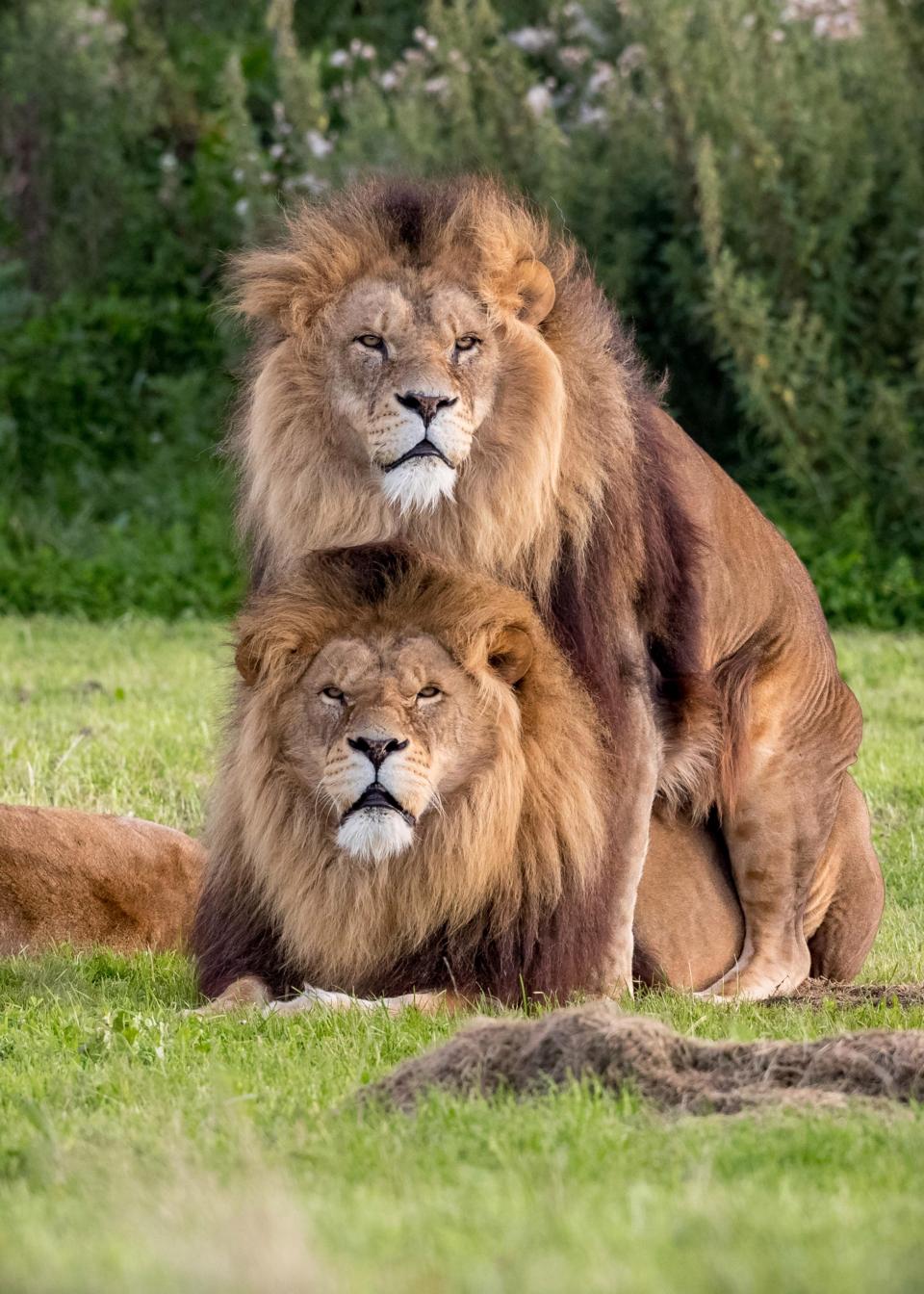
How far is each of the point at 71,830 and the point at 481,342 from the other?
6.31 feet

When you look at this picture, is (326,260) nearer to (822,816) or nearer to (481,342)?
(481,342)

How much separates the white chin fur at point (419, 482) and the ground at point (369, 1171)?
101 centimetres

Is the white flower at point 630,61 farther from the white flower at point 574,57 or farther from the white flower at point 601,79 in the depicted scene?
the white flower at point 574,57

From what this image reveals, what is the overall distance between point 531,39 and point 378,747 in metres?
9.37

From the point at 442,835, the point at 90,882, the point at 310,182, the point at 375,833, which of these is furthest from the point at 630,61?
the point at 375,833

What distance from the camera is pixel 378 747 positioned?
4.13 m

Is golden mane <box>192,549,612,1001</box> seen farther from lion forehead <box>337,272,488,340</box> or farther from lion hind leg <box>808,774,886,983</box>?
lion hind leg <box>808,774,886,983</box>

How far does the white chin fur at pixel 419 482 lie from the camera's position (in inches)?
165

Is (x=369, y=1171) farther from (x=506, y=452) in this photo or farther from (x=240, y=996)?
(x=506, y=452)

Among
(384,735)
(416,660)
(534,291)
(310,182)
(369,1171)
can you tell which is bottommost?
(369,1171)

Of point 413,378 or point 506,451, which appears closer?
point 413,378

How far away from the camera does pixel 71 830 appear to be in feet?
18.2

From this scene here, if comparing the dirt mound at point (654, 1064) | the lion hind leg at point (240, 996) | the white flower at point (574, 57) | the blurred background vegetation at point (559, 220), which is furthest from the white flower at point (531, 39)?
the dirt mound at point (654, 1064)

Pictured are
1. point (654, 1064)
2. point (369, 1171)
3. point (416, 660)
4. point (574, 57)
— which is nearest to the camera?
point (369, 1171)
